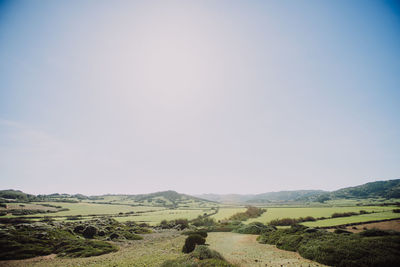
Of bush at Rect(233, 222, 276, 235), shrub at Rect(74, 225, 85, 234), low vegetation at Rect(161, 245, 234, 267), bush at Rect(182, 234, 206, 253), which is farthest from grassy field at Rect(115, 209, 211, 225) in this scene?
low vegetation at Rect(161, 245, 234, 267)

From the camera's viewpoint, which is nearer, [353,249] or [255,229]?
[353,249]

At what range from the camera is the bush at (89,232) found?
3976cm

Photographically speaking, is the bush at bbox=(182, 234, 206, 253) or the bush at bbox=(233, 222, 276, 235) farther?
the bush at bbox=(233, 222, 276, 235)

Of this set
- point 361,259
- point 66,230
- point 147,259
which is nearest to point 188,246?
point 147,259

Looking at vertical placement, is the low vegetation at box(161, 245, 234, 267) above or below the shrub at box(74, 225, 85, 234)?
above

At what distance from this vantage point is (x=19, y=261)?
2391cm

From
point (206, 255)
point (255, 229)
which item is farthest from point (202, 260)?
point (255, 229)

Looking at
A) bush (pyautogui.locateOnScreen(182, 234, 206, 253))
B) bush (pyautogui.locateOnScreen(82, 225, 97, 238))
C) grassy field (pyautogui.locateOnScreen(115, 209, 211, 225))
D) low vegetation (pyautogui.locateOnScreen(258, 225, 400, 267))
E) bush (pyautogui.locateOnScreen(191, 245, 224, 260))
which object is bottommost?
grassy field (pyautogui.locateOnScreen(115, 209, 211, 225))

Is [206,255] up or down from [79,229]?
up

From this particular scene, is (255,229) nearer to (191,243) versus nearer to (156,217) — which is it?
(191,243)

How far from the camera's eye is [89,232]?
40.3 metres

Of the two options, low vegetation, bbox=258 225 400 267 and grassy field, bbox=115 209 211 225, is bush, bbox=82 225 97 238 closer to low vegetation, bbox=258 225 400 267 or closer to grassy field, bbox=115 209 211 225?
grassy field, bbox=115 209 211 225

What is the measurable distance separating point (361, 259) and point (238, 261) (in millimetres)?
12234

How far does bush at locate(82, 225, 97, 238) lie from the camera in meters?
39.8
